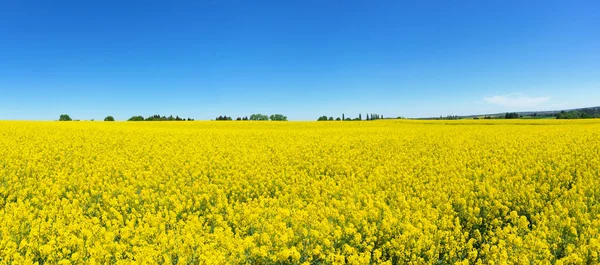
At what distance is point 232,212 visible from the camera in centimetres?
676

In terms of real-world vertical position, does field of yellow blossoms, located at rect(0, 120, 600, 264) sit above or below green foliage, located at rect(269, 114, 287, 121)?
below

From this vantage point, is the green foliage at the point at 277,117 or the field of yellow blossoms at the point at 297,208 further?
the green foliage at the point at 277,117

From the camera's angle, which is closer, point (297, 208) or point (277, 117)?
point (297, 208)

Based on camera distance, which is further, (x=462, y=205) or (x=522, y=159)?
(x=522, y=159)

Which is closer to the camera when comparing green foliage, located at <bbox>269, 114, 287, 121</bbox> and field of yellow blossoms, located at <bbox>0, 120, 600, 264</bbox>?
field of yellow blossoms, located at <bbox>0, 120, 600, 264</bbox>

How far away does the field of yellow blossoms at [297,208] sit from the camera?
5.02 metres

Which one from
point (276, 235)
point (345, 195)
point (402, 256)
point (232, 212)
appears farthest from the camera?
point (345, 195)

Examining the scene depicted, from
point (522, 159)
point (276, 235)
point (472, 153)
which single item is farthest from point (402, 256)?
point (472, 153)

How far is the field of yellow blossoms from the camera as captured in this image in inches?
Answer: 198

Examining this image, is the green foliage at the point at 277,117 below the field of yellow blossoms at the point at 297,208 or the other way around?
the other way around

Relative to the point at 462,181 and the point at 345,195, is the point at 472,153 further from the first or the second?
the point at 345,195

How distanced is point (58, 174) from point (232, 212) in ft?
19.3

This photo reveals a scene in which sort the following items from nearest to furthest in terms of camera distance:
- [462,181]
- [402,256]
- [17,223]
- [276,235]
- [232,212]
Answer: [402,256] < [276,235] < [17,223] < [232,212] < [462,181]

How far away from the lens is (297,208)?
727 cm
